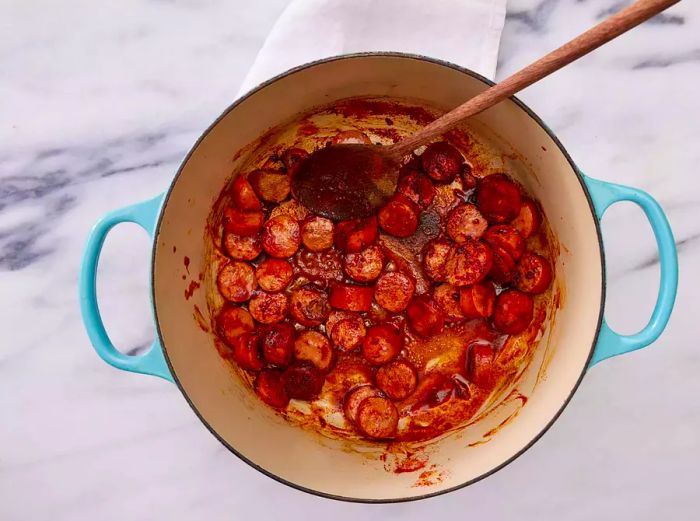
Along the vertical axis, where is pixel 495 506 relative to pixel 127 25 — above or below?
below

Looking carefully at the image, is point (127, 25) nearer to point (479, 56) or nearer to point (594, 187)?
point (479, 56)

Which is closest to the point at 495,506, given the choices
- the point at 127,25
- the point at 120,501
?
the point at 120,501

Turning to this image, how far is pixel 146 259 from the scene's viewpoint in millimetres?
1708

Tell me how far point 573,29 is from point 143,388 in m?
1.49

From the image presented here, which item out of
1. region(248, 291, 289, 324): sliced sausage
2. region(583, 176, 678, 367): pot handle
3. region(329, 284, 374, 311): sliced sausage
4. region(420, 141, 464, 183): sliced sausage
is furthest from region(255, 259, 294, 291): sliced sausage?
region(583, 176, 678, 367): pot handle

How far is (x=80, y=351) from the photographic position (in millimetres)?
1740

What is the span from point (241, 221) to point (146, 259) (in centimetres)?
27

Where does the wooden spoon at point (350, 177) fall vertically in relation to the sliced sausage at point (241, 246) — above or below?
above

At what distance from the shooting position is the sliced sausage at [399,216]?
1710 millimetres

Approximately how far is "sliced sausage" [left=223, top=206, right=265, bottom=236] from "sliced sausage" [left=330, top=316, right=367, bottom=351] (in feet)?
1.15

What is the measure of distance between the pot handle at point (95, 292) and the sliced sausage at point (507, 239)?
33.2 inches

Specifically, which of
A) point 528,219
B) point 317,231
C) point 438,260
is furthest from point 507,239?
point 317,231

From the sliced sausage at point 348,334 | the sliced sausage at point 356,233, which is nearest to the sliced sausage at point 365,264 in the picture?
the sliced sausage at point 356,233

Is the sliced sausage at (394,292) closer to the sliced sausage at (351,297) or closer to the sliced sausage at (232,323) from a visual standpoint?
the sliced sausage at (351,297)
